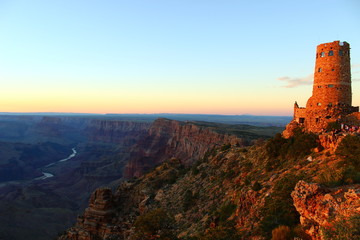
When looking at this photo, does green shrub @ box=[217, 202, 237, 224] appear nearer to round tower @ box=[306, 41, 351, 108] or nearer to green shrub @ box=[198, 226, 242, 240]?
green shrub @ box=[198, 226, 242, 240]

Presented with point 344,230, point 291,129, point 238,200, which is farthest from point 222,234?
point 291,129

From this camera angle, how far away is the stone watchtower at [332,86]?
19641 millimetres

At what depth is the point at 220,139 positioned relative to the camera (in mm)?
68938

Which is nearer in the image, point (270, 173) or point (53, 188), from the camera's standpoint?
point (270, 173)

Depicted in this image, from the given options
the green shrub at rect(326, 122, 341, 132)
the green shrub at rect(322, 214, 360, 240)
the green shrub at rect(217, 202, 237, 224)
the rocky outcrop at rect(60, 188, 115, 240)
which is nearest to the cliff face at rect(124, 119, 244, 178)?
the rocky outcrop at rect(60, 188, 115, 240)

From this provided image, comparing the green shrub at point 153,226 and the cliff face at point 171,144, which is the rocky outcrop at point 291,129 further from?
the cliff face at point 171,144

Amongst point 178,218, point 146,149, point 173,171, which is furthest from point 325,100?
point 146,149

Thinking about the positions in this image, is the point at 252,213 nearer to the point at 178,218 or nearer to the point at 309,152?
the point at 309,152

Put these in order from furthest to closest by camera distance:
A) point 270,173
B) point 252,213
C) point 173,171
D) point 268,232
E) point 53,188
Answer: point 53,188, point 173,171, point 270,173, point 252,213, point 268,232

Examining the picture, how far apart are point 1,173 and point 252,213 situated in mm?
137394

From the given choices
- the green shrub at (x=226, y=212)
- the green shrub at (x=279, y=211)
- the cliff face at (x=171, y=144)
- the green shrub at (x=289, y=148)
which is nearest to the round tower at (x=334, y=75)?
the green shrub at (x=289, y=148)

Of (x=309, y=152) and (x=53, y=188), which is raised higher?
(x=309, y=152)

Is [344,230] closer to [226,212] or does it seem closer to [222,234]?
[222,234]

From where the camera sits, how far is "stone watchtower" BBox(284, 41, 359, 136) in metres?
19.6
